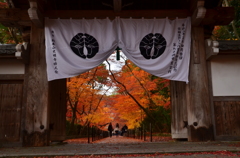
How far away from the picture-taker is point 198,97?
659 cm

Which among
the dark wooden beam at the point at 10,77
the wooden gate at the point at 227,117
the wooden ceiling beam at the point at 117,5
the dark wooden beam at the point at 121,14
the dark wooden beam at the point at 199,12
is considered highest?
the wooden ceiling beam at the point at 117,5

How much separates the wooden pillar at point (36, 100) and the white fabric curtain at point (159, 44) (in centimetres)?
247

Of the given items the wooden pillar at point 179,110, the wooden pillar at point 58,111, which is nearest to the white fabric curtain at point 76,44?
the wooden pillar at point 58,111

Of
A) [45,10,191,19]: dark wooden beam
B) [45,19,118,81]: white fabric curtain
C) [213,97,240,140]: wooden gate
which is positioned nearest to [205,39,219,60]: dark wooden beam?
[45,10,191,19]: dark wooden beam

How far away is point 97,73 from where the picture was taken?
1697 centimetres

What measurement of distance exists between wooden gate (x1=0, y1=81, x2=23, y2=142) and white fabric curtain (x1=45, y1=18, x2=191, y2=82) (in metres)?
1.25

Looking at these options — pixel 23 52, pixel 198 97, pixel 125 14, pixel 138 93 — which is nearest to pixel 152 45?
pixel 125 14

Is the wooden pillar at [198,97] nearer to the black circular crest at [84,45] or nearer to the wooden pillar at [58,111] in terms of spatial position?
the black circular crest at [84,45]

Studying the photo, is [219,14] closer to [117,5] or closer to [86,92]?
[117,5]

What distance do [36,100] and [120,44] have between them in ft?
9.67

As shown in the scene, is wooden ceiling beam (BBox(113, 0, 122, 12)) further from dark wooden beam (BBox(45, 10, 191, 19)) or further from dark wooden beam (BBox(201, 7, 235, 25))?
dark wooden beam (BBox(201, 7, 235, 25))

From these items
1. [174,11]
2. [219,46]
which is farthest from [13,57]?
[219,46]

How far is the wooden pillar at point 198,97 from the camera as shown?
6.40 m

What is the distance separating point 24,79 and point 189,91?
488cm
